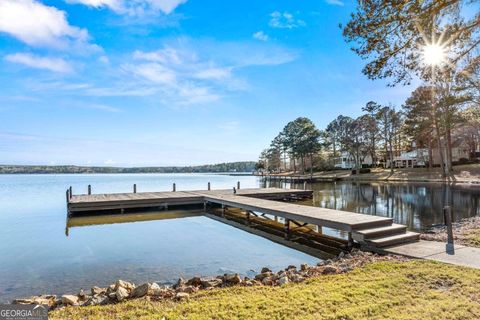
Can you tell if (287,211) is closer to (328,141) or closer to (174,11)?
(174,11)

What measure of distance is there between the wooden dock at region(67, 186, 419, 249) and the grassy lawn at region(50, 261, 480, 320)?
2854 mm

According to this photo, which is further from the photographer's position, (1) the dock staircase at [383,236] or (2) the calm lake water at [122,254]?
(1) the dock staircase at [383,236]

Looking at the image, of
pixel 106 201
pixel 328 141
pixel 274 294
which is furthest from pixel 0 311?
pixel 328 141

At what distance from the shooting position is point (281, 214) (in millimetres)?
11852

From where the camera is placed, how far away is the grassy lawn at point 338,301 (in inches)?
145

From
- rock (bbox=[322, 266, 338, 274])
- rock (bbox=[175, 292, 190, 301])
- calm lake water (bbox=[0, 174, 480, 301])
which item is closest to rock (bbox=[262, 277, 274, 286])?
rock (bbox=[322, 266, 338, 274])

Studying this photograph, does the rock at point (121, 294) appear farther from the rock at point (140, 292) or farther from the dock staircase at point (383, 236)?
the dock staircase at point (383, 236)

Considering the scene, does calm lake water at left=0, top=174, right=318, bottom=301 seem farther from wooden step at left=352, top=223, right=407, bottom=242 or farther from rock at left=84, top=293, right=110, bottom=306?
rock at left=84, top=293, right=110, bottom=306

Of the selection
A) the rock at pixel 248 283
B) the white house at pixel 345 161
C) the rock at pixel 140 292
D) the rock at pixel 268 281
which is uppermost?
the white house at pixel 345 161

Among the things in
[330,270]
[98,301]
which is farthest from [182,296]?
[330,270]

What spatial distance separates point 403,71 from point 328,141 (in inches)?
2173

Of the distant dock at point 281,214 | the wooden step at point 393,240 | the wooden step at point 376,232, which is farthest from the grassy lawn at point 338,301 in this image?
the distant dock at point 281,214

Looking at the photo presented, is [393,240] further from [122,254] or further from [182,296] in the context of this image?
[122,254]

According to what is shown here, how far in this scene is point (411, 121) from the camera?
37000 mm
